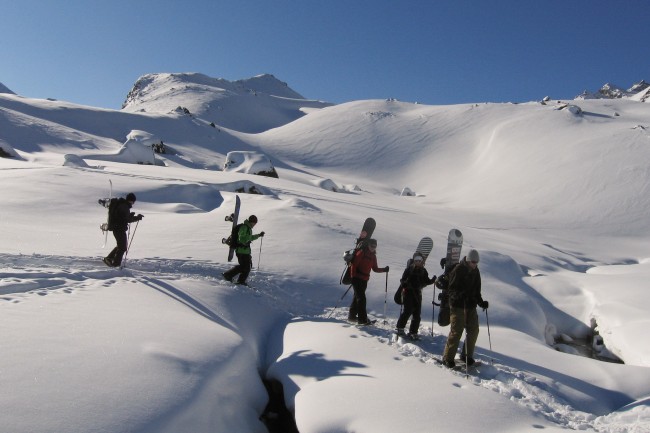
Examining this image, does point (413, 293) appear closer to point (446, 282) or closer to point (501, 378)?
point (446, 282)

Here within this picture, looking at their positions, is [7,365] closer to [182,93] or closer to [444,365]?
[444,365]

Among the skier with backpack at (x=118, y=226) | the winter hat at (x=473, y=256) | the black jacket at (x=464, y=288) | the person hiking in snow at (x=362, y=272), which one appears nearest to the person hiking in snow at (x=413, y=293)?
the person hiking in snow at (x=362, y=272)

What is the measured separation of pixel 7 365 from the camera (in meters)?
4.66

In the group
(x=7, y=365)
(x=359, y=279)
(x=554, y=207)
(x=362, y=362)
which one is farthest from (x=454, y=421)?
(x=554, y=207)

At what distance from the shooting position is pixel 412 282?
28.0 ft

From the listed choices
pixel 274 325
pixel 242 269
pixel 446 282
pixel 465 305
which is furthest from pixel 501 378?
pixel 242 269

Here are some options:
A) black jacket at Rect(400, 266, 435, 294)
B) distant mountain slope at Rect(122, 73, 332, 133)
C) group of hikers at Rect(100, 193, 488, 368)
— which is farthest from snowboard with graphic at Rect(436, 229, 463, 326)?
distant mountain slope at Rect(122, 73, 332, 133)

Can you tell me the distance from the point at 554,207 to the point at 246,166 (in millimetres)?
25669

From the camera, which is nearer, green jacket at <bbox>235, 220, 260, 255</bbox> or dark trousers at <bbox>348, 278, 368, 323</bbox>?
dark trousers at <bbox>348, 278, 368, 323</bbox>

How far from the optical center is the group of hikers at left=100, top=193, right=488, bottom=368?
24.2ft

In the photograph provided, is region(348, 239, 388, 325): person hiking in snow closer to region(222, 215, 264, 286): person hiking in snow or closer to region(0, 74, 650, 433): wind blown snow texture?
region(0, 74, 650, 433): wind blown snow texture

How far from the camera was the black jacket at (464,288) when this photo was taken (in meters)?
7.39

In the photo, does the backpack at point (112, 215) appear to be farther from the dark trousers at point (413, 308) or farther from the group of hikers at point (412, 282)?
the dark trousers at point (413, 308)

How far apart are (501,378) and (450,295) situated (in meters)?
1.40
